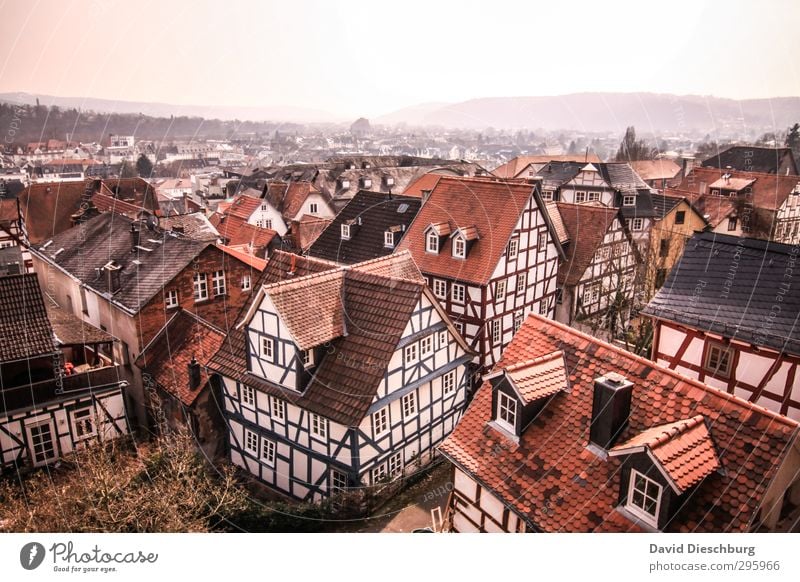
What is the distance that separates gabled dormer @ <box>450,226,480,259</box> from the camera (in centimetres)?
739

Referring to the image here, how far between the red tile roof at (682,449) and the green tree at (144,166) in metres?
5.56

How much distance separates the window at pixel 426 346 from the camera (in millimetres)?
5488

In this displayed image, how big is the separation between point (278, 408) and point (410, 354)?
4.60 ft

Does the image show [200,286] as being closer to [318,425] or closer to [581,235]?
[318,425]

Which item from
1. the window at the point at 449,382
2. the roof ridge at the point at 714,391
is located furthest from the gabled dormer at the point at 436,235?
the roof ridge at the point at 714,391

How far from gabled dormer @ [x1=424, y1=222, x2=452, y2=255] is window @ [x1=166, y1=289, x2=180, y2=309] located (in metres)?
3.42

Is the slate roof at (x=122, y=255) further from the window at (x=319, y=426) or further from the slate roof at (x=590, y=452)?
the slate roof at (x=590, y=452)

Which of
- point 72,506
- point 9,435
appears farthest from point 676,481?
point 9,435

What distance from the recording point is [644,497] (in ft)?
10.2

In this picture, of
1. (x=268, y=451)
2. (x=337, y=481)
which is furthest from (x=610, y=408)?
(x=268, y=451)

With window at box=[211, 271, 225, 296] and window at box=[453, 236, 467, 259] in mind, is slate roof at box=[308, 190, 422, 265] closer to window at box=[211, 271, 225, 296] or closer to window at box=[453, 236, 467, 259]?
window at box=[453, 236, 467, 259]

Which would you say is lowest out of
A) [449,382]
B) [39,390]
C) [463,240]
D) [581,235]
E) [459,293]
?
[449,382]

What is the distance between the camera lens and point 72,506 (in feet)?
13.9

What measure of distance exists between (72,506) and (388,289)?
311 cm
